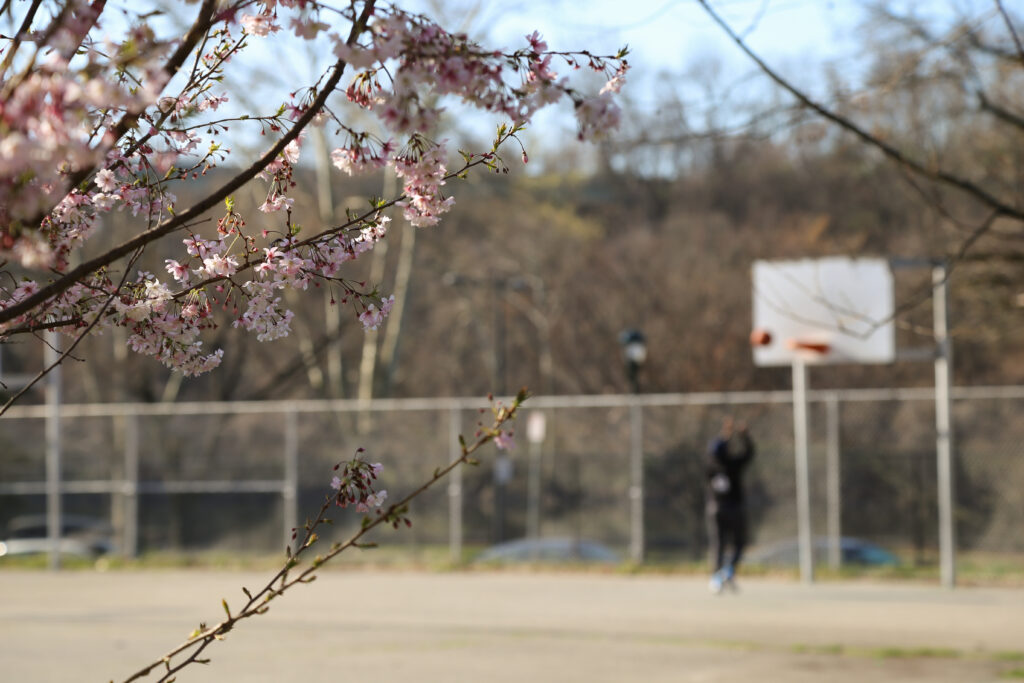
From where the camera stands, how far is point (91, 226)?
398 centimetres

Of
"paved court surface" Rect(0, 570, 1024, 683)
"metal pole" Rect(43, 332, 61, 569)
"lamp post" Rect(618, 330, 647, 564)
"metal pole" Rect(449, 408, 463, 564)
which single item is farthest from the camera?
"metal pole" Rect(43, 332, 61, 569)

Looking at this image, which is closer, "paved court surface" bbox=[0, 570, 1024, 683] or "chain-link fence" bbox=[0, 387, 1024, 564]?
"paved court surface" bbox=[0, 570, 1024, 683]

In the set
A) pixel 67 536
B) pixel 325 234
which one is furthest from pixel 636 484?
pixel 325 234

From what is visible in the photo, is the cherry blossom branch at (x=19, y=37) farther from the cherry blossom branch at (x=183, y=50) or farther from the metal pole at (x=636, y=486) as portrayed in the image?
the metal pole at (x=636, y=486)

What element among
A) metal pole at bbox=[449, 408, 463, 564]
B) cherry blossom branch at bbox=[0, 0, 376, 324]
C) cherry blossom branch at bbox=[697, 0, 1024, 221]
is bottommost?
metal pole at bbox=[449, 408, 463, 564]

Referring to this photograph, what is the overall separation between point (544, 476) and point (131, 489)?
668cm

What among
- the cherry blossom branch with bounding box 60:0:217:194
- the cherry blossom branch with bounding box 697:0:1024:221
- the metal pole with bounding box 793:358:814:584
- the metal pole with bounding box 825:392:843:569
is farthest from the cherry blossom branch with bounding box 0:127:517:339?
the metal pole with bounding box 825:392:843:569

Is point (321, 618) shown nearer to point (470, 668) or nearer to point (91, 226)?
point (470, 668)

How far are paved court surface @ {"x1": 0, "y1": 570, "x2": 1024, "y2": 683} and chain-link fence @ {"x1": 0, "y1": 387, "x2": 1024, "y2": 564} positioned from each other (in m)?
2.64

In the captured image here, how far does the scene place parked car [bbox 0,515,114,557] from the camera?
24.2 meters

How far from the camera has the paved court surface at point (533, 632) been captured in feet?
34.3

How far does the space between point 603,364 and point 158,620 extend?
31.3 meters

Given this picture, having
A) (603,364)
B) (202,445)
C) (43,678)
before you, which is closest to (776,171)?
(603,364)

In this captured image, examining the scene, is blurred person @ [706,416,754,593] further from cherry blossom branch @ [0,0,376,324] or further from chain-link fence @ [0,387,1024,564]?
cherry blossom branch @ [0,0,376,324]
